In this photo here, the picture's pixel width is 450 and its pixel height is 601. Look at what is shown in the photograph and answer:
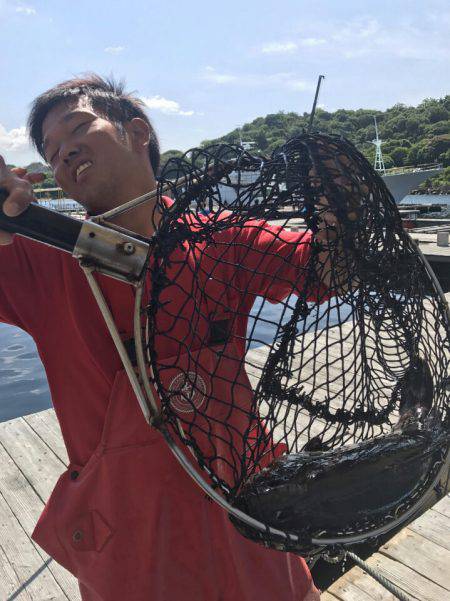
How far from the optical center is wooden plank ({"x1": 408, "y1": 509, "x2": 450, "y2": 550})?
2.69 meters

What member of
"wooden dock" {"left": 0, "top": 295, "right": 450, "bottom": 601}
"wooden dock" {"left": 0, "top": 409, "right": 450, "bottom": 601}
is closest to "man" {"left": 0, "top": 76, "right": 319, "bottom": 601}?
"wooden dock" {"left": 0, "top": 295, "right": 450, "bottom": 601}

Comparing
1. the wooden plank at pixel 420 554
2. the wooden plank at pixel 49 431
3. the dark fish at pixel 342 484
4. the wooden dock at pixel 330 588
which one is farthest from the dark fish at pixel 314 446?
the wooden plank at pixel 49 431

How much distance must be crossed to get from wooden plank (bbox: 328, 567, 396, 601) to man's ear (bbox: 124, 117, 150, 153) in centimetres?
232

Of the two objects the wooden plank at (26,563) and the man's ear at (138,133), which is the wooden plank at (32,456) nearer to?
the wooden plank at (26,563)

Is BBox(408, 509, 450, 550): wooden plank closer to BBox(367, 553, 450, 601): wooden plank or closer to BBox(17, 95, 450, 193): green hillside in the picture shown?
BBox(367, 553, 450, 601): wooden plank

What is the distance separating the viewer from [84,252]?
1029 millimetres

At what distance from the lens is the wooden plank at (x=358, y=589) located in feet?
7.79

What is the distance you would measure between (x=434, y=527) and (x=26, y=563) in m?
2.35

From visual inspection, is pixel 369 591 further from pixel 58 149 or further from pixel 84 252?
pixel 58 149

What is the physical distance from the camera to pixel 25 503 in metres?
3.16

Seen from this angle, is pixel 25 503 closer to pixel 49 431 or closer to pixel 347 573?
pixel 49 431

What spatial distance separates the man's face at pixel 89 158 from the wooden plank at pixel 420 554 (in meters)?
2.43

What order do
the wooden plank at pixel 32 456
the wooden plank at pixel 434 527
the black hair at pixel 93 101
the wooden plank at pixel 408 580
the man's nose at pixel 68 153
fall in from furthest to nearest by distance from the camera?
the wooden plank at pixel 32 456, the wooden plank at pixel 434 527, the wooden plank at pixel 408 580, the black hair at pixel 93 101, the man's nose at pixel 68 153

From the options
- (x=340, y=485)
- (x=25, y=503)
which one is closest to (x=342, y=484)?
(x=340, y=485)
